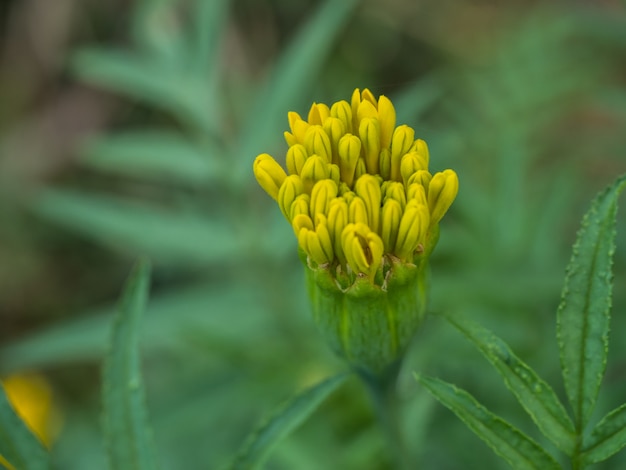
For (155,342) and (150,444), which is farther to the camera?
(155,342)

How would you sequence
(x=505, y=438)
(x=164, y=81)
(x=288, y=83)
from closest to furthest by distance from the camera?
(x=505, y=438), (x=288, y=83), (x=164, y=81)

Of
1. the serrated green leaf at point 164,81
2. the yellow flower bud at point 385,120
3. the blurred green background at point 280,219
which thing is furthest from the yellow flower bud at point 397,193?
the serrated green leaf at point 164,81

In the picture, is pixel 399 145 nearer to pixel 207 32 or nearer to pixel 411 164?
pixel 411 164

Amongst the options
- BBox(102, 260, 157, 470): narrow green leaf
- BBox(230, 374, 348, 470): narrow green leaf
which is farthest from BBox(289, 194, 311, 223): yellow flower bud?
BBox(102, 260, 157, 470): narrow green leaf

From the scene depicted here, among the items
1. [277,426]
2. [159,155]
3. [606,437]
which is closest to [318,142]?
[277,426]

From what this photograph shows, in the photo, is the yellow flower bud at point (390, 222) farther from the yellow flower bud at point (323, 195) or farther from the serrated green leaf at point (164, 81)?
the serrated green leaf at point (164, 81)

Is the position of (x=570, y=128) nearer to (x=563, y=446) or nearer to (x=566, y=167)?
(x=566, y=167)

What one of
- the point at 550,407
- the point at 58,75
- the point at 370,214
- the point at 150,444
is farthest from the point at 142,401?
the point at 58,75

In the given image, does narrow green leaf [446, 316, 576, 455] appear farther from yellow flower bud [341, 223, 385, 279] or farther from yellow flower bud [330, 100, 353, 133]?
yellow flower bud [330, 100, 353, 133]
